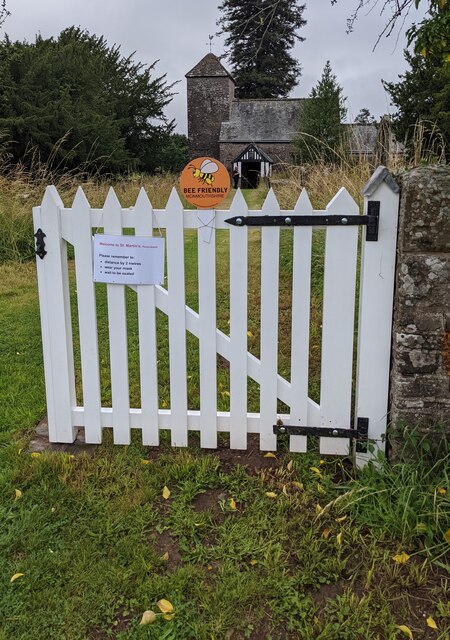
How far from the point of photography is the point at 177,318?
2.54 metres

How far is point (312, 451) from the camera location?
8.64ft

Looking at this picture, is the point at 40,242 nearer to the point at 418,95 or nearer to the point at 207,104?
the point at 418,95

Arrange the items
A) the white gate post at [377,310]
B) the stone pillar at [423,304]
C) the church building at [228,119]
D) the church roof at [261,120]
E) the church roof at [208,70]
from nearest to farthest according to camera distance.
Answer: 1. the stone pillar at [423,304]
2. the white gate post at [377,310]
3. the church building at [228,119]
4. the church roof at [261,120]
5. the church roof at [208,70]

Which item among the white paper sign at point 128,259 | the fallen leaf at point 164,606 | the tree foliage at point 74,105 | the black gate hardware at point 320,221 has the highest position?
the tree foliage at point 74,105

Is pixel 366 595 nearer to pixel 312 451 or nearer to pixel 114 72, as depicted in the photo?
pixel 312 451

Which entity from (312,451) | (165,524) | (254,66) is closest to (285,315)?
(312,451)

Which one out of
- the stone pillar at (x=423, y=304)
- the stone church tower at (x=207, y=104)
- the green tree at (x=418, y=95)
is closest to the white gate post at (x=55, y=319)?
the stone pillar at (x=423, y=304)

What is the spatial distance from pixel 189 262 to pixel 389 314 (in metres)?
4.85

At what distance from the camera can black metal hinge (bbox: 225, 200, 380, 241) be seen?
2.23m

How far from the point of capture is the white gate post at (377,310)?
7.26 feet

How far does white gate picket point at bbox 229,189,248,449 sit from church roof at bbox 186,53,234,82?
38735mm

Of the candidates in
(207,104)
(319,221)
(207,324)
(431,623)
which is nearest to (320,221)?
(319,221)

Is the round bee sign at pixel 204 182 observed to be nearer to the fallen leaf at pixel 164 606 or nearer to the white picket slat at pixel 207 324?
the white picket slat at pixel 207 324

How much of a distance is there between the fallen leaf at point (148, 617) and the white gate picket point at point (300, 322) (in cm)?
113
